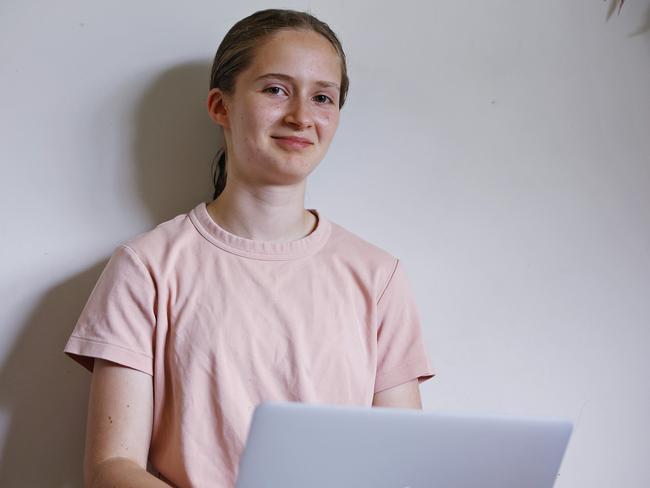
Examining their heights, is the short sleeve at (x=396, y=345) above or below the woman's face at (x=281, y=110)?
below

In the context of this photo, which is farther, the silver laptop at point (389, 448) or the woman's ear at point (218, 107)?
the woman's ear at point (218, 107)

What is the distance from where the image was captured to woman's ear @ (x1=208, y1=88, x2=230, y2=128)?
134 centimetres

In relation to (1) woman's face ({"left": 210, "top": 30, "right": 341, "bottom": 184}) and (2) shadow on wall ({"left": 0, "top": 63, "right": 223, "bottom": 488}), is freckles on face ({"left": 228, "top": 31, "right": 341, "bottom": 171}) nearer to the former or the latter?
(1) woman's face ({"left": 210, "top": 30, "right": 341, "bottom": 184})

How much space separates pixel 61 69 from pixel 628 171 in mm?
1101

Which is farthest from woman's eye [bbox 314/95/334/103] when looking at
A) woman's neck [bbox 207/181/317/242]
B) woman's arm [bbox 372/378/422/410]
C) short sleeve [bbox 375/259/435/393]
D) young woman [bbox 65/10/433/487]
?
woman's arm [bbox 372/378/422/410]

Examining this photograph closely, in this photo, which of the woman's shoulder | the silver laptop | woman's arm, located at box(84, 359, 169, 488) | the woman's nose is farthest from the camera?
the woman's shoulder

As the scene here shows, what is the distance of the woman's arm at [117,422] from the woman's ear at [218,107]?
16.9 inches

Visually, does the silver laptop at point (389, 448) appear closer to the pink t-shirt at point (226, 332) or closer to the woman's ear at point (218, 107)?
the pink t-shirt at point (226, 332)

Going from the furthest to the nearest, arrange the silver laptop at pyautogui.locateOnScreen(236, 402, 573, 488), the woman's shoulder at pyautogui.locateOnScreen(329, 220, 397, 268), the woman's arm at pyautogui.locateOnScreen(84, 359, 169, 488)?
the woman's shoulder at pyautogui.locateOnScreen(329, 220, 397, 268) → the woman's arm at pyautogui.locateOnScreen(84, 359, 169, 488) → the silver laptop at pyautogui.locateOnScreen(236, 402, 573, 488)

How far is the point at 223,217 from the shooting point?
1.33 metres

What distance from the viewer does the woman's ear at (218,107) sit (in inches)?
52.6

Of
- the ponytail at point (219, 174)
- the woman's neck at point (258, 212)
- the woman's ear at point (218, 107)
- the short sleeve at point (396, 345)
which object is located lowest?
the short sleeve at point (396, 345)

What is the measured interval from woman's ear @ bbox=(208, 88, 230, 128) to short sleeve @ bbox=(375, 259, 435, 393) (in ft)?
1.27

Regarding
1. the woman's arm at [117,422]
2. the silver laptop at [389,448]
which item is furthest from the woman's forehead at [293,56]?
the silver laptop at [389,448]
